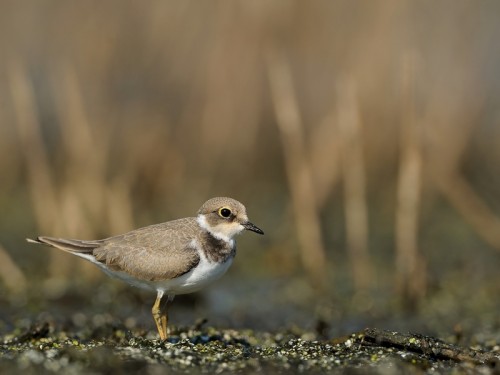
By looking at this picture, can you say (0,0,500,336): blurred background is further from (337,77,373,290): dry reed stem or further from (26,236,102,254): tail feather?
(26,236,102,254): tail feather

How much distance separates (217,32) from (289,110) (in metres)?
3.14

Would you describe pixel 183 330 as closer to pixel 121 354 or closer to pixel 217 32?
pixel 121 354

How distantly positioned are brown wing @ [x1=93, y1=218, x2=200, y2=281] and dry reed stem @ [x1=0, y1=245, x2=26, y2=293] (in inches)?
119

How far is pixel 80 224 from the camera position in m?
10.2

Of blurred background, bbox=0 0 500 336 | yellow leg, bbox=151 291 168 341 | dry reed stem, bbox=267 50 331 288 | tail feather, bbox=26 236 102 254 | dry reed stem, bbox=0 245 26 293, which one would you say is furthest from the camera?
dry reed stem, bbox=267 50 331 288

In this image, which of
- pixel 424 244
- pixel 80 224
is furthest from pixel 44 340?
pixel 424 244

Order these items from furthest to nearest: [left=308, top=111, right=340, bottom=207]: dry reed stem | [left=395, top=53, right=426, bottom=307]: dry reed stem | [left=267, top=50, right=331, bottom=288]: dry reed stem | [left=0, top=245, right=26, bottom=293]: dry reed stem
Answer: [left=308, top=111, right=340, bottom=207]: dry reed stem
[left=267, top=50, right=331, bottom=288]: dry reed stem
[left=0, top=245, right=26, bottom=293]: dry reed stem
[left=395, top=53, right=426, bottom=307]: dry reed stem

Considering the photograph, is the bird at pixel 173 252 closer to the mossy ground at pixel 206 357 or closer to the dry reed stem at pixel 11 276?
the mossy ground at pixel 206 357

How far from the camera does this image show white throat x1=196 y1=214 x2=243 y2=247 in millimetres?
7062

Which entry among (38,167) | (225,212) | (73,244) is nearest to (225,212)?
(225,212)

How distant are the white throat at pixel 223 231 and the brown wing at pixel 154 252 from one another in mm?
89

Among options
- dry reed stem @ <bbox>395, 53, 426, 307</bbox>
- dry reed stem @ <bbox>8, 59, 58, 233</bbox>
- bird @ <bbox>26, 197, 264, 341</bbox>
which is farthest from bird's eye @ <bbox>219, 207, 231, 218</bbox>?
dry reed stem @ <bbox>8, 59, 58, 233</bbox>

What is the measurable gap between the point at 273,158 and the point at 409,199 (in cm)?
566

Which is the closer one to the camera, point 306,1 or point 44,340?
point 44,340
